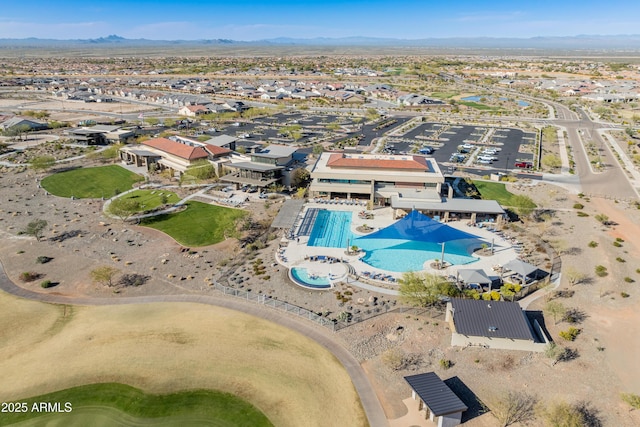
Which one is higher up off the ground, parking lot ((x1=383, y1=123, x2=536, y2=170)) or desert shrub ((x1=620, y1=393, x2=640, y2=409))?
parking lot ((x1=383, y1=123, x2=536, y2=170))

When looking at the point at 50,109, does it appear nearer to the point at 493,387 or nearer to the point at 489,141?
the point at 489,141

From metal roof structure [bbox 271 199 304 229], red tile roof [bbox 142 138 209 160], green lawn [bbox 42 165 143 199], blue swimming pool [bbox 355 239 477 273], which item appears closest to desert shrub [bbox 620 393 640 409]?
blue swimming pool [bbox 355 239 477 273]

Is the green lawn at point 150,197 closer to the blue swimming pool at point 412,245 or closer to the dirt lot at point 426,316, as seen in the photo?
the dirt lot at point 426,316

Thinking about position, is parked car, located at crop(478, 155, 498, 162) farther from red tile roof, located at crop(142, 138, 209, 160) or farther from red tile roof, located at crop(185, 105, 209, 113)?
red tile roof, located at crop(185, 105, 209, 113)

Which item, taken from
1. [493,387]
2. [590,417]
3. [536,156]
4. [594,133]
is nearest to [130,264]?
[493,387]

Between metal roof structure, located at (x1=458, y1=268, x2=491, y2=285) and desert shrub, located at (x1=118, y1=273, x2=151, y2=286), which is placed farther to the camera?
desert shrub, located at (x1=118, y1=273, x2=151, y2=286)

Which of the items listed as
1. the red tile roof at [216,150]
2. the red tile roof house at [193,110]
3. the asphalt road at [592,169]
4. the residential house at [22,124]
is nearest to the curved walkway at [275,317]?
the red tile roof at [216,150]

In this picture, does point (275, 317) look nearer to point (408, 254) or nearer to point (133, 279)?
point (133, 279)
